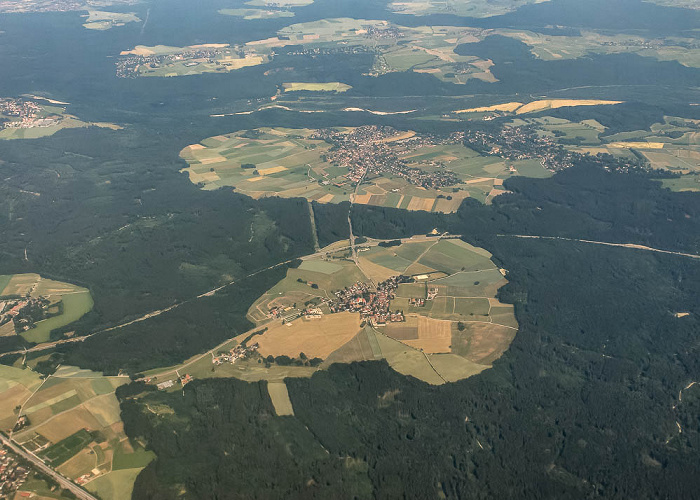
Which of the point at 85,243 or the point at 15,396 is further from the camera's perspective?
the point at 85,243

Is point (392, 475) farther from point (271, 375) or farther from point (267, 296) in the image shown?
point (267, 296)

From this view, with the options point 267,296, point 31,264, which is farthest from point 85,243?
point 267,296

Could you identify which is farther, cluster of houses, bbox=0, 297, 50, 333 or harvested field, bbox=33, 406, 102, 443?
cluster of houses, bbox=0, 297, 50, 333

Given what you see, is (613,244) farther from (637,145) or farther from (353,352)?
(637,145)

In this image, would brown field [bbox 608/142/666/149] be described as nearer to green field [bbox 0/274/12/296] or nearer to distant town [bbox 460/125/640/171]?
distant town [bbox 460/125/640/171]

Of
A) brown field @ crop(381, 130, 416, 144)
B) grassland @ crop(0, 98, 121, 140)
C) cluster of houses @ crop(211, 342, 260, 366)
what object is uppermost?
cluster of houses @ crop(211, 342, 260, 366)

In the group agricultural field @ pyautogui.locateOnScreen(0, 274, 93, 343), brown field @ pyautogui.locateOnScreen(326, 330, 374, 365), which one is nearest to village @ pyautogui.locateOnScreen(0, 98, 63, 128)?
agricultural field @ pyautogui.locateOnScreen(0, 274, 93, 343)

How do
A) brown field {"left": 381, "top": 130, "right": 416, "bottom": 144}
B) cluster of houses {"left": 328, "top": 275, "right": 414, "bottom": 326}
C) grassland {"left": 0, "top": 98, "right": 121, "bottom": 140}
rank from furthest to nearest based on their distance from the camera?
1. grassland {"left": 0, "top": 98, "right": 121, "bottom": 140}
2. brown field {"left": 381, "top": 130, "right": 416, "bottom": 144}
3. cluster of houses {"left": 328, "top": 275, "right": 414, "bottom": 326}
